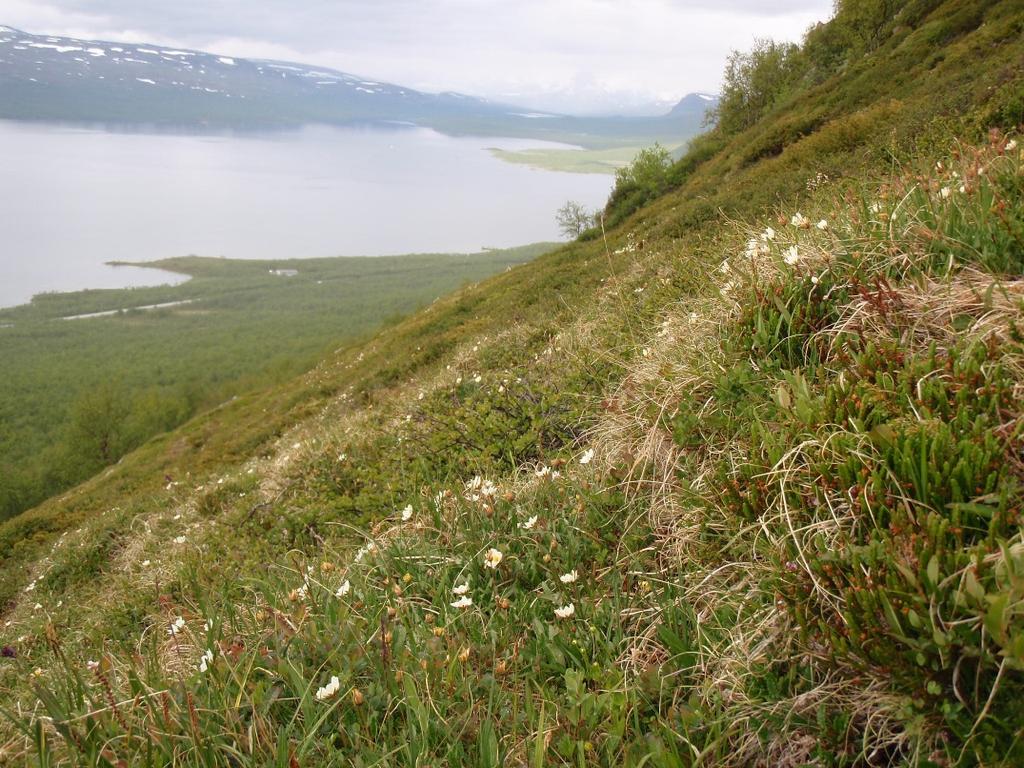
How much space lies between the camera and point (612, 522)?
3363 millimetres

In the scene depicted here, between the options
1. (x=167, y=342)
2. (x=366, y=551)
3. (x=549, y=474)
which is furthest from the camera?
(x=167, y=342)

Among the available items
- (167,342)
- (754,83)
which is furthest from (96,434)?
(754,83)

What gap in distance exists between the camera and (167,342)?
110312 mm

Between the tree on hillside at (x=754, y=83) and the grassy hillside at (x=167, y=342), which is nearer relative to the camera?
the tree on hillside at (x=754, y=83)

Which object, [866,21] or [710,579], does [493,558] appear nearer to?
[710,579]

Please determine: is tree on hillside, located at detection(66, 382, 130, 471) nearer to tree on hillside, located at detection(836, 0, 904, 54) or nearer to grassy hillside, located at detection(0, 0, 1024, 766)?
grassy hillside, located at detection(0, 0, 1024, 766)

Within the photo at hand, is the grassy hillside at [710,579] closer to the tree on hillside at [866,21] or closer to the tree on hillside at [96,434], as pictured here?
the tree on hillside at [866,21]

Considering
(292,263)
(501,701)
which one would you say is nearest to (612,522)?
(501,701)

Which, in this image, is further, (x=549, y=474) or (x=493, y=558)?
(x=549, y=474)

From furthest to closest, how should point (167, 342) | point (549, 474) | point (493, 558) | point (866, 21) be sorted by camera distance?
point (167, 342) < point (866, 21) < point (549, 474) < point (493, 558)

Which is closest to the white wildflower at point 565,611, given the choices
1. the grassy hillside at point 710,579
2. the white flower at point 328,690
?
the grassy hillside at point 710,579

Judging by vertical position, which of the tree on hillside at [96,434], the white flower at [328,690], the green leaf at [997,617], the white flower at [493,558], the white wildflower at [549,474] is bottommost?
the tree on hillside at [96,434]

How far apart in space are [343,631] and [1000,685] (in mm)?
2304

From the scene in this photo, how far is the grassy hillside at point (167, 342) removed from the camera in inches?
2501
